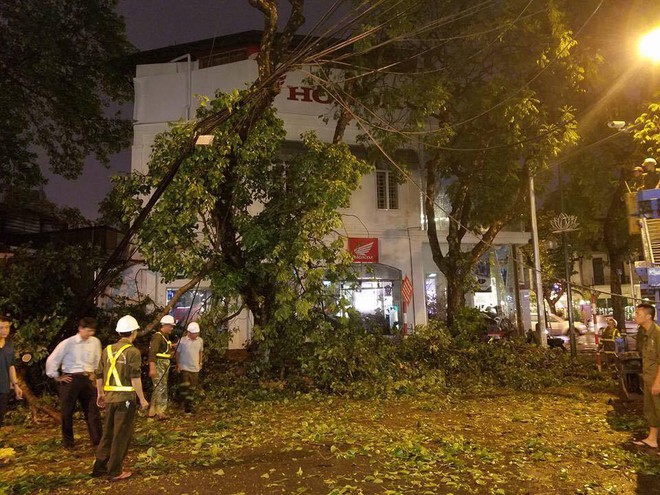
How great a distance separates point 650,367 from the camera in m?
6.79

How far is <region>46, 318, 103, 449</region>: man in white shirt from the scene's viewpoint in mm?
6844

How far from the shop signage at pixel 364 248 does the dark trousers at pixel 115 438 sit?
12809mm

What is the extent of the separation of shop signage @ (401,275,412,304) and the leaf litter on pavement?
8923 millimetres

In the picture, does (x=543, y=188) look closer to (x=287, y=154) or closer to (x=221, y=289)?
(x=287, y=154)

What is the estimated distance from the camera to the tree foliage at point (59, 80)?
14.5 meters

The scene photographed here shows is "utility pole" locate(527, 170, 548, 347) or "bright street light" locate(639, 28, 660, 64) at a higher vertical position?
"bright street light" locate(639, 28, 660, 64)

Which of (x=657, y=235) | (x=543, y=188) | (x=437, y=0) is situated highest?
(x=437, y=0)

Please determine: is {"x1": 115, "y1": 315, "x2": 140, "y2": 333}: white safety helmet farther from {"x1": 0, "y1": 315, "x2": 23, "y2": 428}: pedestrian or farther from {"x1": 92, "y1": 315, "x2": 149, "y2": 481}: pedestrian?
{"x1": 0, "y1": 315, "x2": 23, "y2": 428}: pedestrian

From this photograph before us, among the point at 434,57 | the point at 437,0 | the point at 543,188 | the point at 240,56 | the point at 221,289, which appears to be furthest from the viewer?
the point at 240,56

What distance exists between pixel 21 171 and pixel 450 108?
12.6 metres

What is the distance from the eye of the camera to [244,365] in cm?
1133

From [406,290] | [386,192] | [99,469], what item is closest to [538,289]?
[406,290]

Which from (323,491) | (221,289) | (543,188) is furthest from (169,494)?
(543,188)

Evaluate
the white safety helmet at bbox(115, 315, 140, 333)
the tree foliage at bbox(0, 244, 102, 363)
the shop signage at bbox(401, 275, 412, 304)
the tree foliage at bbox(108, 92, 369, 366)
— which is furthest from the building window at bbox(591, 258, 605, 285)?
the white safety helmet at bbox(115, 315, 140, 333)
